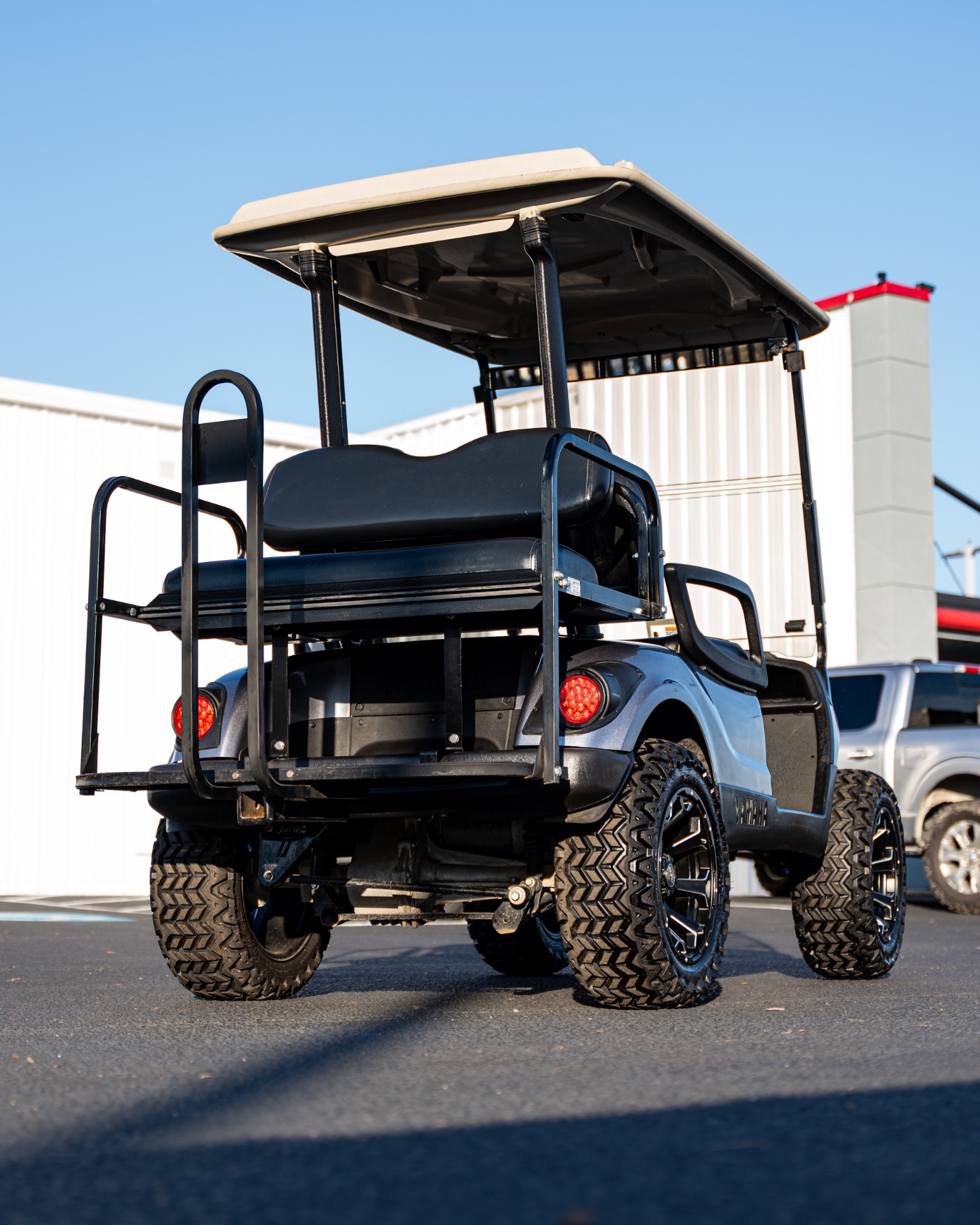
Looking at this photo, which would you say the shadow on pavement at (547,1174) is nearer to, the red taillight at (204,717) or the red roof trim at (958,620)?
the red taillight at (204,717)

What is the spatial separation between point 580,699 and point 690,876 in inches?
34.1

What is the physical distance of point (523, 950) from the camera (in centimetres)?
734

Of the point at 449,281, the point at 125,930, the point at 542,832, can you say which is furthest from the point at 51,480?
the point at 542,832

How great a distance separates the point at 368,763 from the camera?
16.2 ft

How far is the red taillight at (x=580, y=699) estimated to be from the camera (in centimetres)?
502

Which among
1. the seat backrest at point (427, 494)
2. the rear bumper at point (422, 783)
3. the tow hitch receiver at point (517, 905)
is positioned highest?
the seat backrest at point (427, 494)

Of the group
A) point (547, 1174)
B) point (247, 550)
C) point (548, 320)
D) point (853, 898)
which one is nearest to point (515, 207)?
point (548, 320)

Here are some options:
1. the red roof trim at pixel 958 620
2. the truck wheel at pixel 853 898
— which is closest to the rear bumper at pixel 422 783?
the truck wheel at pixel 853 898

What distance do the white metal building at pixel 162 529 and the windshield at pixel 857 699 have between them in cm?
130

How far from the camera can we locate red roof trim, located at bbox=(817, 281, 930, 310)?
18.1 m

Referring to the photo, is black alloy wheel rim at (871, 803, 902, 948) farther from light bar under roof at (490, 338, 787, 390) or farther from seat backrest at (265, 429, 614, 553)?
seat backrest at (265, 429, 614, 553)

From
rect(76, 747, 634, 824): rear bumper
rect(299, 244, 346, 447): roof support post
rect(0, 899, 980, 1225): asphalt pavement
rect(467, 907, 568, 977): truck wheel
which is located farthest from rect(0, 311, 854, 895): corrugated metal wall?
rect(0, 899, 980, 1225): asphalt pavement

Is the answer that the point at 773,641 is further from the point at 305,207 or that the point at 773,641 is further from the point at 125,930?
the point at 125,930

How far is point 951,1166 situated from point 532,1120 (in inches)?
31.6
